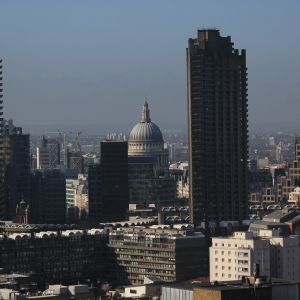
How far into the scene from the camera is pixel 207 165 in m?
158

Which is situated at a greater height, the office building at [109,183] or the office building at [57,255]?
the office building at [109,183]

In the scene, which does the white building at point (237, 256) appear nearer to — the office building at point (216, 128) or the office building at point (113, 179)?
the office building at point (216, 128)

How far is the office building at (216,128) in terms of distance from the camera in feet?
514

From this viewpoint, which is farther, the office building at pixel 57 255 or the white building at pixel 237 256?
the office building at pixel 57 255

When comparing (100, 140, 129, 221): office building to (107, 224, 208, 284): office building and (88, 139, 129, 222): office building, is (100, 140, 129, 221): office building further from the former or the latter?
(107, 224, 208, 284): office building

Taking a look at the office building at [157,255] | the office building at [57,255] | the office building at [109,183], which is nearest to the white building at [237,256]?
the office building at [157,255]

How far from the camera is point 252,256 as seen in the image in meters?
107

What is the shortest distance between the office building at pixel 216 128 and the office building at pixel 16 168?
3365cm

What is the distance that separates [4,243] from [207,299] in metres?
90.3

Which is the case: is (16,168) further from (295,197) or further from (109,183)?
(295,197)

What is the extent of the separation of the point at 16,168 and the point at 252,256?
88.5m

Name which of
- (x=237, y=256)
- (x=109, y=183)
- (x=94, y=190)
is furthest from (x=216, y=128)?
(x=237, y=256)

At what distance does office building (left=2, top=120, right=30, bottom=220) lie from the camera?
609ft

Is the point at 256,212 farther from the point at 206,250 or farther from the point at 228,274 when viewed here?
the point at 228,274
